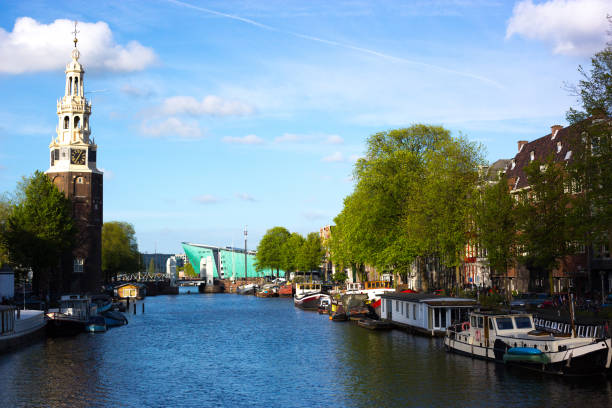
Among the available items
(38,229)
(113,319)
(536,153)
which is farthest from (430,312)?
(38,229)

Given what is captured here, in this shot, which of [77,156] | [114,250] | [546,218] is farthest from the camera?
[114,250]

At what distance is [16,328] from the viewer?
65562 millimetres

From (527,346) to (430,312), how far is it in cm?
2152

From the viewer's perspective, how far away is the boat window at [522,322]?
49406 mm

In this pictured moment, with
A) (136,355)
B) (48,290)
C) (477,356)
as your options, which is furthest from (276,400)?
(48,290)

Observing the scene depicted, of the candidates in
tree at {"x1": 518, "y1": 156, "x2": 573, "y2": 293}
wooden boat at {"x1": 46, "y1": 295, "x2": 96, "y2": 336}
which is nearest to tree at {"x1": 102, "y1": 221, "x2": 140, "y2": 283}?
wooden boat at {"x1": 46, "y1": 295, "x2": 96, "y2": 336}

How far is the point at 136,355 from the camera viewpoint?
62000 millimetres

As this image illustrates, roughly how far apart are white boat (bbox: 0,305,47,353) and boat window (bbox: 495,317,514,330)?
135ft

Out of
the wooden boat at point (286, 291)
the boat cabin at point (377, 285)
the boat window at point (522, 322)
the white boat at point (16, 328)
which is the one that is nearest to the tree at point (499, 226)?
the boat cabin at point (377, 285)

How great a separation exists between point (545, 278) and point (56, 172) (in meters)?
92.7

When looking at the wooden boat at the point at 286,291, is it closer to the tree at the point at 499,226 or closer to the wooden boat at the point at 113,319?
the wooden boat at the point at 113,319

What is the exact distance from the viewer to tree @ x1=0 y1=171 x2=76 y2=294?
10488 centimetres

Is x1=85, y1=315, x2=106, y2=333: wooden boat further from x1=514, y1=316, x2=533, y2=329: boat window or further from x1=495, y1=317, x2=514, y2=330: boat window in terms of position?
x1=514, y1=316, x2=533, y2=329: boat window

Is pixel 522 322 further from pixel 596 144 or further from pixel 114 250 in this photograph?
pixel 114 250
